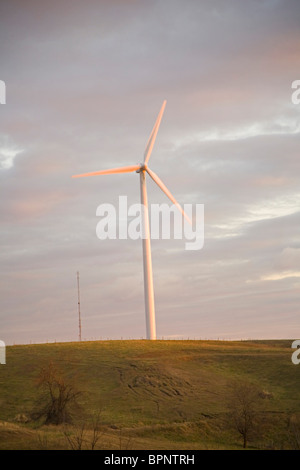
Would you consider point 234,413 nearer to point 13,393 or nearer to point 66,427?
point 66,427

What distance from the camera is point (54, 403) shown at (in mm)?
55969

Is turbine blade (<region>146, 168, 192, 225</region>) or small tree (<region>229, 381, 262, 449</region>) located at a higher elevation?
turbine blade (<region>146, 168, 192, 225</region>)

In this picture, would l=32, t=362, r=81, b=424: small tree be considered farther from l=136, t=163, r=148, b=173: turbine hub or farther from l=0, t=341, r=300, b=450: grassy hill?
l=136, t=163, r=148, b=173: turbine hub

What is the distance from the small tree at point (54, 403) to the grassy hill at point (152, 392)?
1.11 meters

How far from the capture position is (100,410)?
59281 millimetres

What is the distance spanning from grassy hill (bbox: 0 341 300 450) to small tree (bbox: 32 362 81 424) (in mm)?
1111

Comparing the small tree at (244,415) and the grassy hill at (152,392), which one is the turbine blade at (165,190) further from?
the small tree at (244,415)

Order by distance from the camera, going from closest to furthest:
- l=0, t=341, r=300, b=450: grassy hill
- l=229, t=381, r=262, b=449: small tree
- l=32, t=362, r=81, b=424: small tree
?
l=0, t=341, r=300, b=450: grassy hill, l=229, t=381, r=262, b=449: small tree, l=32, t=362, r=81, b=424: small tree

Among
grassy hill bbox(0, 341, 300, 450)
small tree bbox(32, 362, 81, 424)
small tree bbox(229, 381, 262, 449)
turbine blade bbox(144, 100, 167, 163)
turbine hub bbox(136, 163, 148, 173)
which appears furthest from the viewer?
turbine hub bbox(136, 163, 148, 173)

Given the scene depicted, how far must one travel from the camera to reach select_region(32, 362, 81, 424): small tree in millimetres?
54750

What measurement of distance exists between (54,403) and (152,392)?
43.0ft

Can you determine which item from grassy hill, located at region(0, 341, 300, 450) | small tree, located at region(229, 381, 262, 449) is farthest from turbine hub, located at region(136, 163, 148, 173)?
small tree, located at region(229, 381, 262, 449)

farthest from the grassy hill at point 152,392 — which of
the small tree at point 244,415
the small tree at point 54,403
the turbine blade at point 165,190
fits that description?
the turbine blade at point 165,190

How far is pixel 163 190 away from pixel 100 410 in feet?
135
